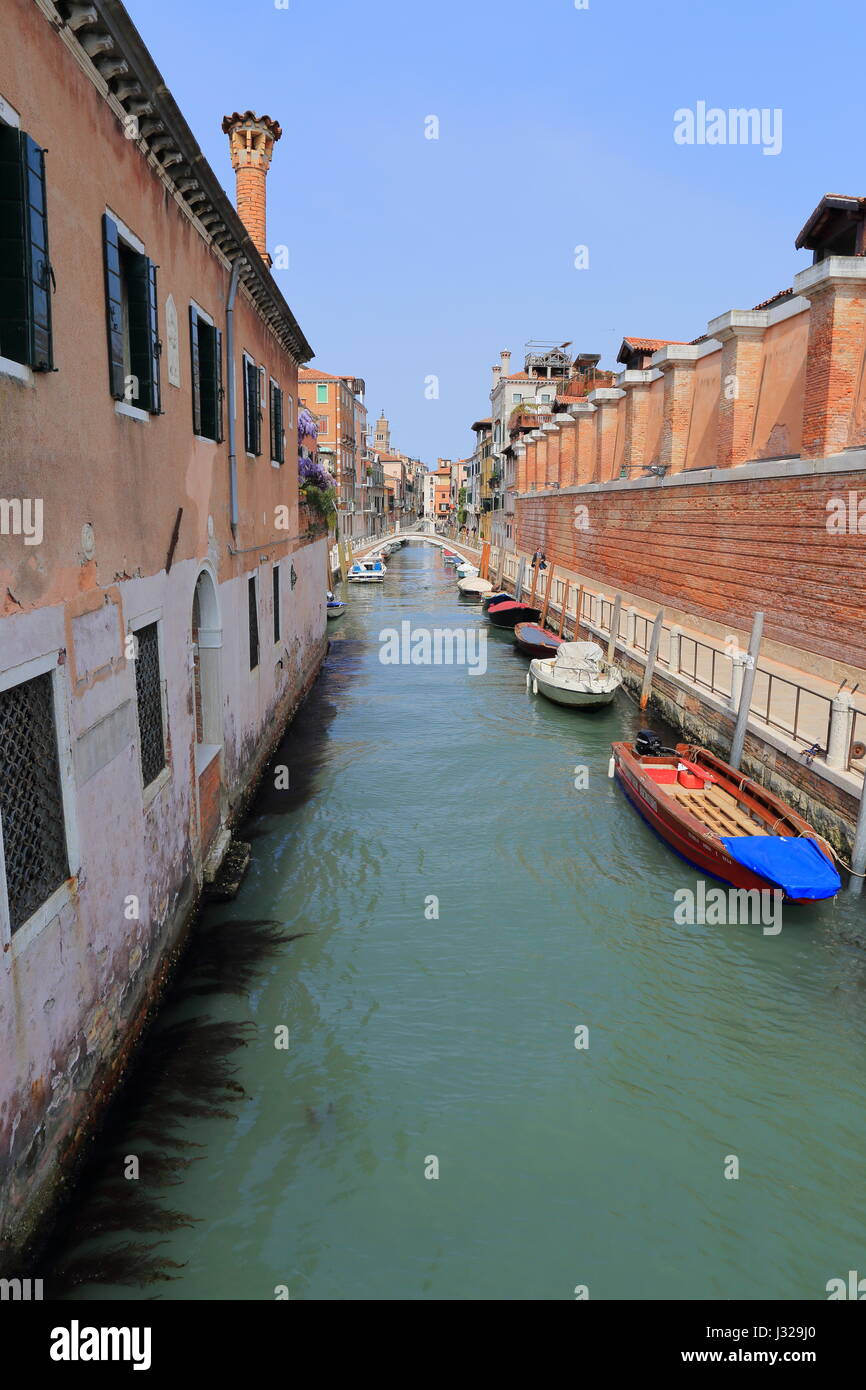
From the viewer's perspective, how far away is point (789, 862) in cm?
823

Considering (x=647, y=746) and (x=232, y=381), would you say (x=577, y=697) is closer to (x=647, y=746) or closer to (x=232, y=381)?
(x=647, y=746)

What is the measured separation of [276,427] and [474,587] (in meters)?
25.6

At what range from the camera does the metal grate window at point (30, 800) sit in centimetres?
407

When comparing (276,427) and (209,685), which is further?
(276,427)

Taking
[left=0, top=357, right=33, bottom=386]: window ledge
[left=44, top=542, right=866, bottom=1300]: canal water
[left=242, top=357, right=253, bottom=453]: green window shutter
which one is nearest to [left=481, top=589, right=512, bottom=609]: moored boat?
[left=242, top=357, right=253, bottom=453]: green window shutter

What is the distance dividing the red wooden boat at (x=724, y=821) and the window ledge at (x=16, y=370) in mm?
7070

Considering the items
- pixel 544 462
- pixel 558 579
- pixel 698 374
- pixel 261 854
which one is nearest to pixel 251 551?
pixel 261 854

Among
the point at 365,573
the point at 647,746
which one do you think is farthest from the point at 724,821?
the point at 365,573

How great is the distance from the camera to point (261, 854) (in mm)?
10047

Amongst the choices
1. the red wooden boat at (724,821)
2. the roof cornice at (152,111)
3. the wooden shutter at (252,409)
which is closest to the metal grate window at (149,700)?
the roof cornice at (152,111)

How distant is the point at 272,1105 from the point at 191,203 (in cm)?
728

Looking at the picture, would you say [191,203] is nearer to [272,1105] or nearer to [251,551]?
[251,551]

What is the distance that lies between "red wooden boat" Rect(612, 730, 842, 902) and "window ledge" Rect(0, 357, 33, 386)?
23.2 feet
